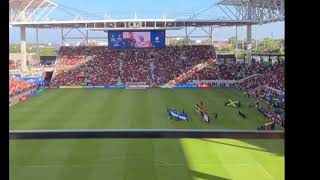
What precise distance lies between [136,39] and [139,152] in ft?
114

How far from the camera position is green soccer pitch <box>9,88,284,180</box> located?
14.1m

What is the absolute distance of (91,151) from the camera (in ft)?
55.5

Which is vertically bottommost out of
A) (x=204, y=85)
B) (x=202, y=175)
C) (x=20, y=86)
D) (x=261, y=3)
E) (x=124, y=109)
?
(x=202, y=175)

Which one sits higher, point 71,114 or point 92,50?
point 92,50

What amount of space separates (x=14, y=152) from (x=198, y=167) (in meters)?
7.10

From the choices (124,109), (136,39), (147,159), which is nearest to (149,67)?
(136,39)

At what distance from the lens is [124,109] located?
29750 millimetres

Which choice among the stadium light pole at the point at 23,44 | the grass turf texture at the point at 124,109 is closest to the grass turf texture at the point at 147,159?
the grass turf texture at the point at 124,109

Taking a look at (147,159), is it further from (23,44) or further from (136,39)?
(23,44)

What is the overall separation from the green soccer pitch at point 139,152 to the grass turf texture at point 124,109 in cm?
5

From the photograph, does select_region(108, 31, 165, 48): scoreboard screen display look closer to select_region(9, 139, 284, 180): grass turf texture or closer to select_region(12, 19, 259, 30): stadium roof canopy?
select_region(12, 19, 259, 30): stadium roof canopy
